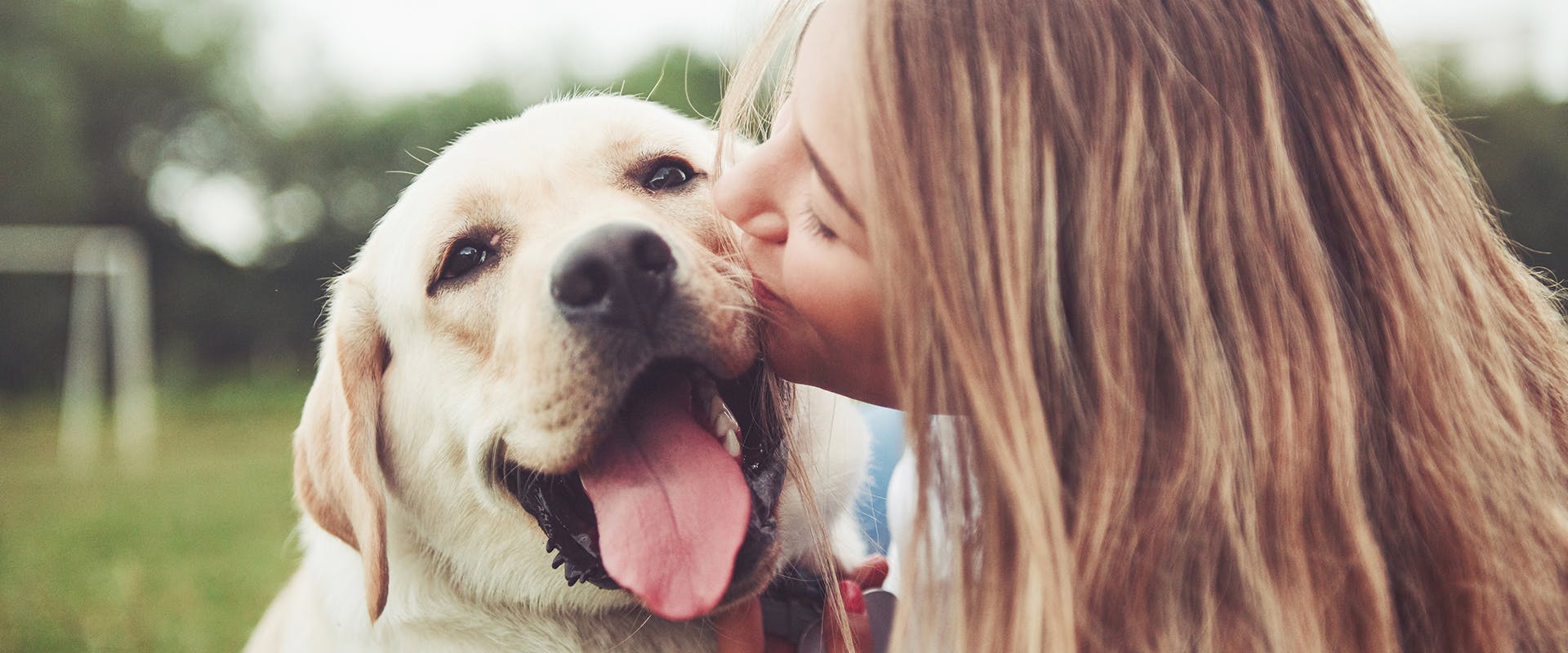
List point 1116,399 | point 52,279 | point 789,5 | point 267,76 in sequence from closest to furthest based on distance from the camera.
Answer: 1. point 1116,399
2. point 789,5
3. point 52,279
4. point 267,76

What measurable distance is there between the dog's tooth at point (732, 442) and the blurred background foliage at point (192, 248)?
1.75 metres

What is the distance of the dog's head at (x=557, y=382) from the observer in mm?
2129

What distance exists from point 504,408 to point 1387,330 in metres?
1.73

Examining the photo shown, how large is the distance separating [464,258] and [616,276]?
2.35 ft

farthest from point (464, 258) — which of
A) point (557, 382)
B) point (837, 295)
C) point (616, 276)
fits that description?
point (837, 295)

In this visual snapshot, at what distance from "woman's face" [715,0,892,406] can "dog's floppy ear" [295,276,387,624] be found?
39.2 inches

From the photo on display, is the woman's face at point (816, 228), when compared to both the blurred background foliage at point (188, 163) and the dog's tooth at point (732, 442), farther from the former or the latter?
the blurred background foliage at point (188, 163)

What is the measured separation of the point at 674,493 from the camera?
2.20m

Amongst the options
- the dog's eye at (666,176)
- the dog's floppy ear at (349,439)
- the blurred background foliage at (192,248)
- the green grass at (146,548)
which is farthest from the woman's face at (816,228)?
the green grass at (146,548)

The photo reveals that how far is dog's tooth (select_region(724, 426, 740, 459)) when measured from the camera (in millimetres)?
2328

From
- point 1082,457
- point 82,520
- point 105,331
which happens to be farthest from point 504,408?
point 105,331

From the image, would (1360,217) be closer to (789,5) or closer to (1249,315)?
(1249,315)

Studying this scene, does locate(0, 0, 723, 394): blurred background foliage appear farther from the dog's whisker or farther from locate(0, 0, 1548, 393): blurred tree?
the dog's whisker

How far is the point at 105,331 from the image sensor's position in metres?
22.3
